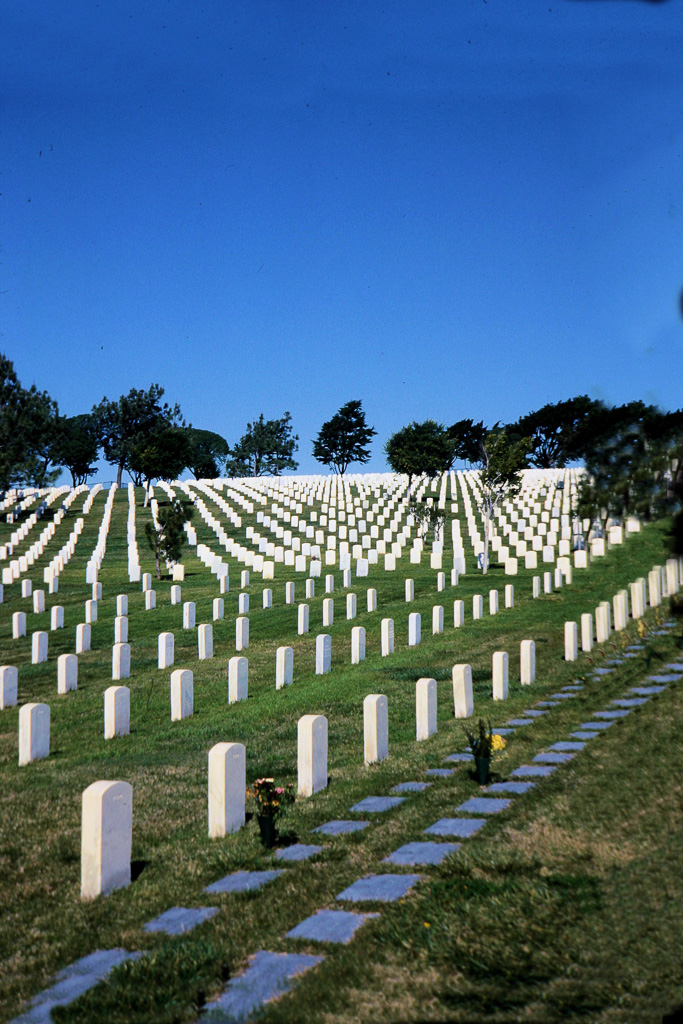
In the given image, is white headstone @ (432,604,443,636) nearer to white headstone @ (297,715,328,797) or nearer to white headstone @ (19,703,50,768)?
white headstone @ (19,703,50,768)

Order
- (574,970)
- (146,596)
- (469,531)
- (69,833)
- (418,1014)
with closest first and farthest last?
(418,1014) → (574,970) → (69,833) → (146,596) → (469,531)

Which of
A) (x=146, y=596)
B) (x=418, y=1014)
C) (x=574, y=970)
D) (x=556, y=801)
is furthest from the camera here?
(x=146, y=596)

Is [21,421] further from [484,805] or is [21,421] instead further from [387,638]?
[484,805]

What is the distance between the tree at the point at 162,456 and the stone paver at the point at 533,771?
218 feet

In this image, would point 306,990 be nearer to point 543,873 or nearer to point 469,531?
point 543,873

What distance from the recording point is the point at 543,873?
573 centimetres

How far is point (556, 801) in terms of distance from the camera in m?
7.14

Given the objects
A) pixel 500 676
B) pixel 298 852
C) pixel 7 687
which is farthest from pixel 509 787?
pixel 7 687

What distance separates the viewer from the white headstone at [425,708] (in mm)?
10508

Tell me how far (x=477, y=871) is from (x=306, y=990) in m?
1.74

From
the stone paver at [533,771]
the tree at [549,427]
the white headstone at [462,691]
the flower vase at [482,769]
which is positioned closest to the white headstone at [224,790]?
the flower vase at [482,769]

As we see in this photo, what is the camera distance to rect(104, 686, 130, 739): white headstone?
38.8 ft

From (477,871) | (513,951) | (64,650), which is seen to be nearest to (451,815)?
(477,871)

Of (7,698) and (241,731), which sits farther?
(7,698)
